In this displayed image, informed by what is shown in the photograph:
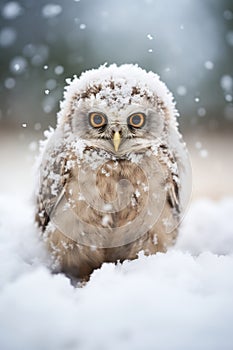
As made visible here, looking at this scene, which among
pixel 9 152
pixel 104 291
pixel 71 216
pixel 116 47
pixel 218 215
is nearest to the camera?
pixel 104 291

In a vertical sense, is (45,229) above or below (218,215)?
below

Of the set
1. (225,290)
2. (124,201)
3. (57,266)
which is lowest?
(225,290)

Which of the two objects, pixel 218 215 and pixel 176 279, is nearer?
pixel 176 279

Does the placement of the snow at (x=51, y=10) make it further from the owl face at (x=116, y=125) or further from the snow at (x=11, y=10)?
the owl face at (x=116, y=125)

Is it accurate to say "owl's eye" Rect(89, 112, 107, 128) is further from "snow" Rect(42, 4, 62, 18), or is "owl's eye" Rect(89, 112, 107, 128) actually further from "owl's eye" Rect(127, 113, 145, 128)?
"snow" Rect(42, 4, 62, 18)

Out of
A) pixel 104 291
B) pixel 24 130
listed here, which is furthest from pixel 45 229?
pixel 24 130

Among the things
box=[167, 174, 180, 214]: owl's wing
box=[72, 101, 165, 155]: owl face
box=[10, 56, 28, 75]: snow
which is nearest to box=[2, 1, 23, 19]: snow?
box=[10, 56, 28, 75]: snow

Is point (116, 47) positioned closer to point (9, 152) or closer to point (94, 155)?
point (9, 152)

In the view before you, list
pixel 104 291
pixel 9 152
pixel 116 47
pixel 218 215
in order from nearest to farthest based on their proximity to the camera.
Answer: pixel 104 291 → pixel 218 215 → pixel 116 47 → pixel 9 152
